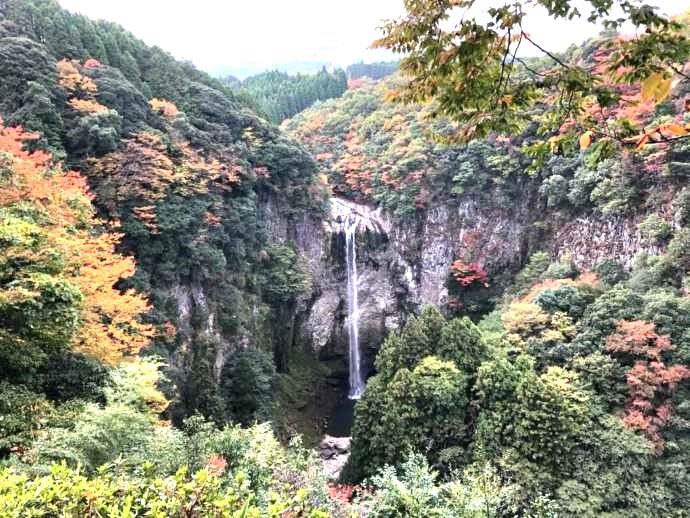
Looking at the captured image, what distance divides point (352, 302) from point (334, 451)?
1005 centimetres

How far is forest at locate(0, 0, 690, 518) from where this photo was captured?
3.74 m

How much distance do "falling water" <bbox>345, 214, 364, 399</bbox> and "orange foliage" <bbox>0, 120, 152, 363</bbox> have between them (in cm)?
1764

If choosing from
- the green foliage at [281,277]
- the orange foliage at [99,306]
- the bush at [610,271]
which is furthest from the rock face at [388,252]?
the orange foliage at [99,306]

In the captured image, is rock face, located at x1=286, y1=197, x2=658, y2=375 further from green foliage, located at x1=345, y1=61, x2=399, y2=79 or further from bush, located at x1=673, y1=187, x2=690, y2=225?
green foliage, located at x1=345, y1=61, x2=399, y2=79

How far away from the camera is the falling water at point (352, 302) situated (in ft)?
94.9

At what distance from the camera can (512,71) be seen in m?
3.50

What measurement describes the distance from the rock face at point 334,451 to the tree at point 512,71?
1914 cm

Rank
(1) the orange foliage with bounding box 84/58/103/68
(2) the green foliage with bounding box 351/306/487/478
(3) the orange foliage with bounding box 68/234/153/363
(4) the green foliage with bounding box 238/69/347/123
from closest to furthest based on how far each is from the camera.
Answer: (3) the orange foliage with bounding box 68/234/153/363 → (2) the green foliage with bounding box 351/306/487/478 → (1) the orange foliage with bounding box 84/58/103/68 → (4) the green foliage with bounding box 238/69/347/123

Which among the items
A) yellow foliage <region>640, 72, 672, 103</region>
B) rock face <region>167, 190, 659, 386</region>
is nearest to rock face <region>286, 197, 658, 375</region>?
rock face <region>167, 190, 659, 386</region>

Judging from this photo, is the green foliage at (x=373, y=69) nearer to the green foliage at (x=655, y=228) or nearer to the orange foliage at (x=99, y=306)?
the green foliage at (x=655, y=228)

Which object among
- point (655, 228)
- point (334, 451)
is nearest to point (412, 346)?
point (334, 451)

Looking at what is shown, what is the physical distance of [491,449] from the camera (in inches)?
492

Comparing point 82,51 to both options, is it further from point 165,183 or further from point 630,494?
point 630,494

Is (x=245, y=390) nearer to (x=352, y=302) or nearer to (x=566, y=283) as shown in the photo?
(x=352, y=302)
